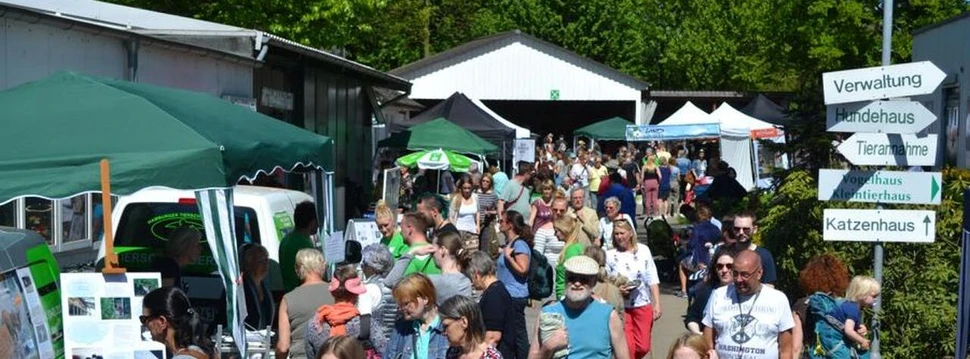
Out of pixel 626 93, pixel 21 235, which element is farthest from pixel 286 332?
pixel 626 93

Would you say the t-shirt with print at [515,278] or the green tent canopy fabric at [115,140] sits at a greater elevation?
the green tent canopy fabric at [115,140]

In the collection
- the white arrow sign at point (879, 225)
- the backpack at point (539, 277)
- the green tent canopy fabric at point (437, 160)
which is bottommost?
the backpack at point (539, 277)

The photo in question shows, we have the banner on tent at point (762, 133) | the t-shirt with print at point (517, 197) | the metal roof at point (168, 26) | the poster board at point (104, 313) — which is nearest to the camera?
the poster board at point (104, 313)

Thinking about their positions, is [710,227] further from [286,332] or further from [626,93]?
[626,93]

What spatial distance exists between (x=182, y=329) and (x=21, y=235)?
1.08 meters

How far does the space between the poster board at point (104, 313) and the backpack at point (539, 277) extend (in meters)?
5.09

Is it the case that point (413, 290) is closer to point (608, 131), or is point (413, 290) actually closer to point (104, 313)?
point (104, 313)

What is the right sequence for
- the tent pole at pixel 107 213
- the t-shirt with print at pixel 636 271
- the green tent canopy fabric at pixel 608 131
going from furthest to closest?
the green tent canopy fabric at pixel 608 131
the t-shirt with print at pixel 636 271
the tent pole at pixel 107 213

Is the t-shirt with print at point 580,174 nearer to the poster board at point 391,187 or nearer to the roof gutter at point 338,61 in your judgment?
the roof gutter at point 338,61

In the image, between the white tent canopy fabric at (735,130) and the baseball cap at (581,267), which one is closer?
the baseball cap at (581,267)

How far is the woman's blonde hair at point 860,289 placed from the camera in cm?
955

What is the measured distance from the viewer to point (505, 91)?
55.1 metres

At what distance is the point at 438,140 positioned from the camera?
25.5 meters

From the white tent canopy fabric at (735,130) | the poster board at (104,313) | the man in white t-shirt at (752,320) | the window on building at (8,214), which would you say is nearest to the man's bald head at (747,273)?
the man in white t-shirt at (752,320)
